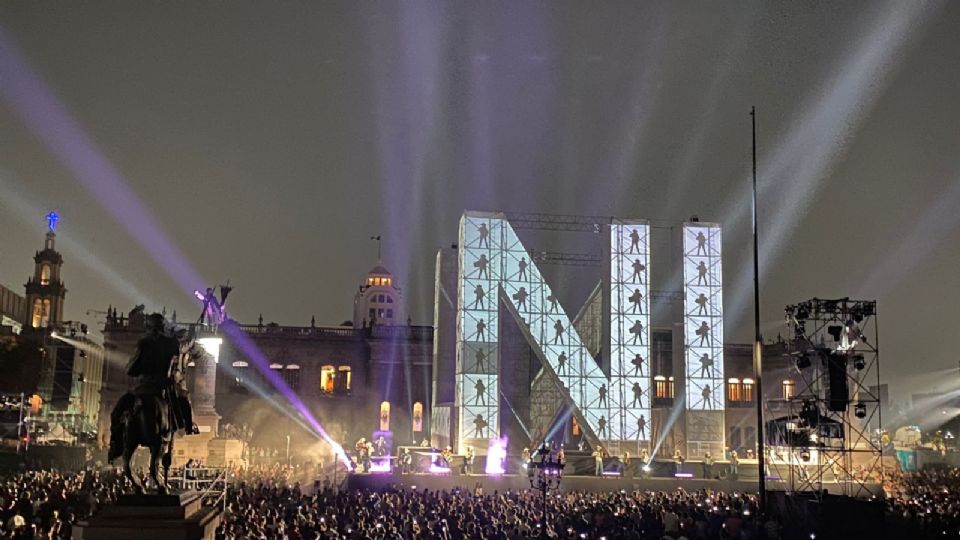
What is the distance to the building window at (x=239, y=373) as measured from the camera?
57031mm

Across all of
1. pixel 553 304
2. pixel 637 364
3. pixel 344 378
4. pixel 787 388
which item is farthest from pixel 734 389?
pixel 344 378

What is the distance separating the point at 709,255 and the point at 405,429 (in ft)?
74.7

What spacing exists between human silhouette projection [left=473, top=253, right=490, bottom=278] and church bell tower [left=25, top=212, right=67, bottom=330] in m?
55.3

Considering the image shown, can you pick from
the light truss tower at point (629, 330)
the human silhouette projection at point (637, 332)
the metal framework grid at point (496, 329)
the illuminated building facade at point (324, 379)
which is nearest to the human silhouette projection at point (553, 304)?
the metal framework grid at point (496, 329)

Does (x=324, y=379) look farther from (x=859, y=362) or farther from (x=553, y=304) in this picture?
(x=859, y=362)

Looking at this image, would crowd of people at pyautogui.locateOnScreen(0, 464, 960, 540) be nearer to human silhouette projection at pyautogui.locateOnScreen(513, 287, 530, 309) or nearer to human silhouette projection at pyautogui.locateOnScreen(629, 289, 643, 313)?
human silhouette projection at pyautogui.locateOnScreen(513, 287, 530, 309)

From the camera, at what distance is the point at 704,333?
45.7 meters

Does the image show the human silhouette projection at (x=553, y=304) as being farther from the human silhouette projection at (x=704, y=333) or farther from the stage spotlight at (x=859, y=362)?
the stage spotlight at (x=859, y=362)

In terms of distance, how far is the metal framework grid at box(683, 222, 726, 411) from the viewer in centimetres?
4541

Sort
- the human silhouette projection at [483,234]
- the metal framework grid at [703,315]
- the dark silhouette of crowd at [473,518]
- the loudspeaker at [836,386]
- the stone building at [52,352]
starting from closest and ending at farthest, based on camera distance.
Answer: the dark silhouette of crowd at [473,518], the loudspeaker at [836,386], the human silhouette projection at [483,234], the metal framework grid at [703,315], the stone building at [52,352]

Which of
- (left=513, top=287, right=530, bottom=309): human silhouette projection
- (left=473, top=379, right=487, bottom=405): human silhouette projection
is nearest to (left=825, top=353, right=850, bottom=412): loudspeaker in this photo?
(left=473, top=379, right=487, bottom=405): human silhouette projection

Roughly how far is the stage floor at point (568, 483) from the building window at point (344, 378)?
79.1 feet

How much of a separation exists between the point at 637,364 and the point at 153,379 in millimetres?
33836

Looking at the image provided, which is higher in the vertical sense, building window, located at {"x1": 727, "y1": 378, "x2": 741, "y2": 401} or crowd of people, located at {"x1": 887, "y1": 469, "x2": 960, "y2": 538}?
building window, located at {"x1": 727, "y1": 378, "x2": 741, "y2": 401}
